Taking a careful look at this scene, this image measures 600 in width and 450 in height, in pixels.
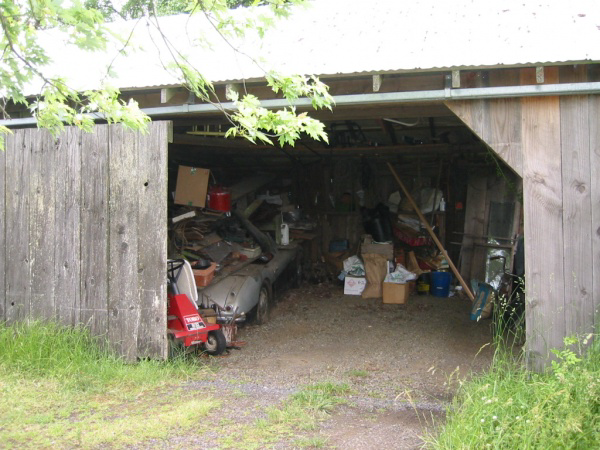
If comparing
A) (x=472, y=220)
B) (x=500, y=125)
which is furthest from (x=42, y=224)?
(x=472, y=220)

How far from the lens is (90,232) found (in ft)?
20.3

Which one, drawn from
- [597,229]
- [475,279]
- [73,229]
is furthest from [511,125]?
[475,279]

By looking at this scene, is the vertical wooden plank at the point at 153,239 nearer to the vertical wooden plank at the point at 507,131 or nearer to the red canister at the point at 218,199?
the vertical wooden plank at the point at 507,131

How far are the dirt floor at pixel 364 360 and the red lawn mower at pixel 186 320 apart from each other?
0.29m

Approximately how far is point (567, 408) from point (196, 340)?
3.92 meters

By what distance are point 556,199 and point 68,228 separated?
4.73 m

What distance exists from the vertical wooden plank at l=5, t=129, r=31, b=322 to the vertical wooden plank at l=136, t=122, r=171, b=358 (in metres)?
1.35

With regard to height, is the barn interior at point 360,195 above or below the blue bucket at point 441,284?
above

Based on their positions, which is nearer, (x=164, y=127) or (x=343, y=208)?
(x=164, y=127)

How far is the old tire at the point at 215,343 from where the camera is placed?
272 inches

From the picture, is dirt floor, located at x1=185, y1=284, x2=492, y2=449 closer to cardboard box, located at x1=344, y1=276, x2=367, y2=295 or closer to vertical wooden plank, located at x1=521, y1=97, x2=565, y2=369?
cardboard box, located at x1=344, y1=276, x2=367, y2=295

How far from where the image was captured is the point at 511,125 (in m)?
5.04

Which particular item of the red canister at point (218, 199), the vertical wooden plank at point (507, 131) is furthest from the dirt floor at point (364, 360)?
the red canister at point (218, 199)

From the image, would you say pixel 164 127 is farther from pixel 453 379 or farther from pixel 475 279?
pixel 475 279
